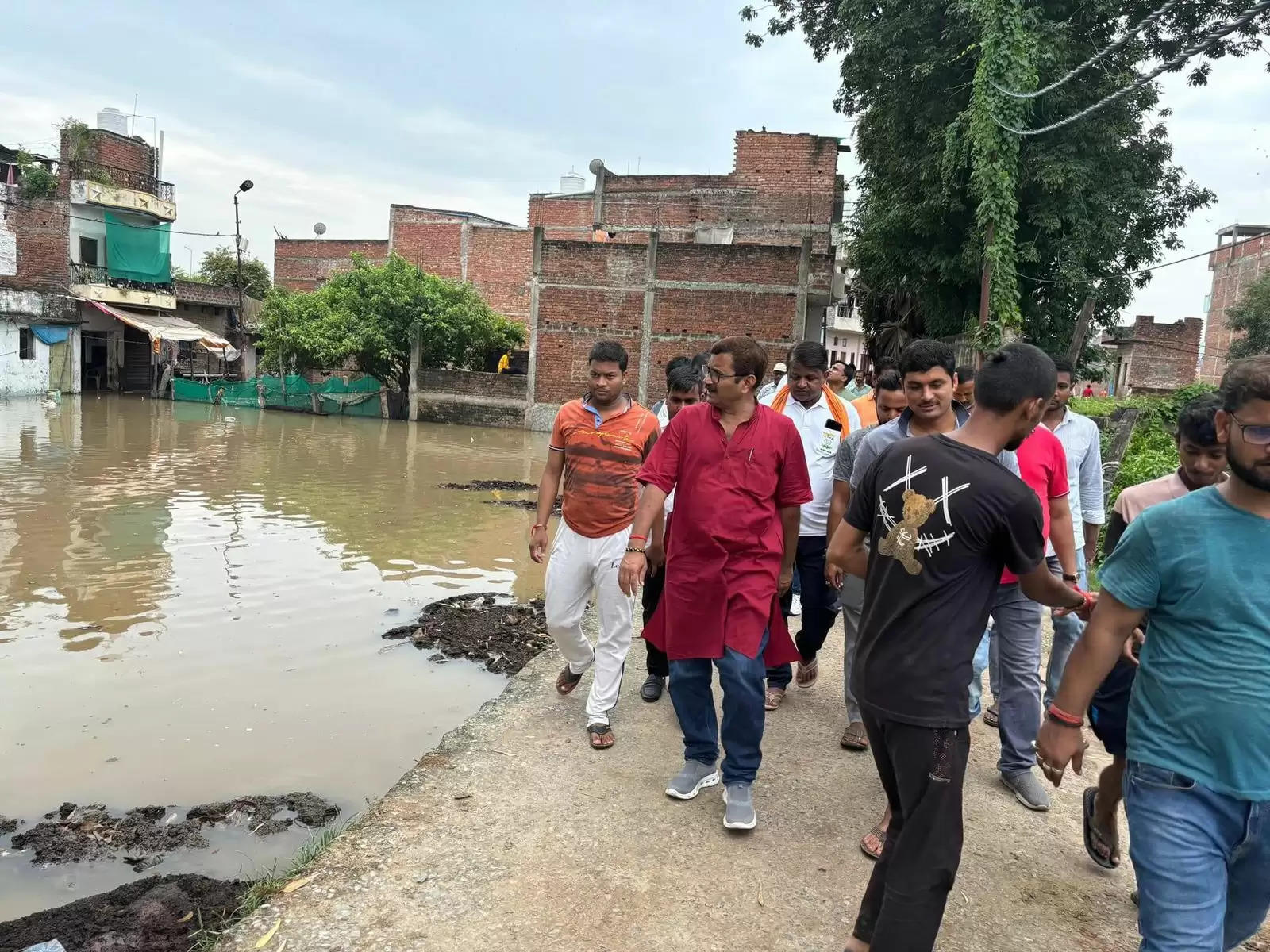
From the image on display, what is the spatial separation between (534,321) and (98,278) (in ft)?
62.5

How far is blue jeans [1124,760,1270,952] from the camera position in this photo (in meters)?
1.90

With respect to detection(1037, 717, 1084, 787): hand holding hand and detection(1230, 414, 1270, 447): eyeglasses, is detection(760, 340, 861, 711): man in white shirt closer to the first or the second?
detection(1037, 717, 1084, 787): hand holding hand

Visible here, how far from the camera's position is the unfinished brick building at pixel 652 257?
25.2m

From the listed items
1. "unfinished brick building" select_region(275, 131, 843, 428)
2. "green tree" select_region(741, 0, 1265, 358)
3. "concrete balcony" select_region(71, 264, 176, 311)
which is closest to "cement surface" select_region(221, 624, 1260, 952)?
"green tree" select_region(741, 0, 1265, 358)

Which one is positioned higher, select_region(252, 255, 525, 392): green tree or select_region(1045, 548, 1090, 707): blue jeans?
select_region(252, 255, 525, 392): green tree

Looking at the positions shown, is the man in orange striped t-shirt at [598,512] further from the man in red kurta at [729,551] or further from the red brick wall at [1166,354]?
the red brick wall at [1166,354]

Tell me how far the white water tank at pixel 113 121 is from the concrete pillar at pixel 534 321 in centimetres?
2080

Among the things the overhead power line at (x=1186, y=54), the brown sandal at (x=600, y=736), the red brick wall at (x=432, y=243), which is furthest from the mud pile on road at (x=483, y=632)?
the red brick wall at (x=432, y=243)

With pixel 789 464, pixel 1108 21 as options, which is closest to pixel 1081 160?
pixel 1108 21

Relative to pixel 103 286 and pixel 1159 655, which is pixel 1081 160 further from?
pixel 103 286

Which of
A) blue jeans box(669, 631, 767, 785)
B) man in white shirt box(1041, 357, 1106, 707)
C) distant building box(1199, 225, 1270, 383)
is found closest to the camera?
blue jeans box(669, 631, 767, 785)

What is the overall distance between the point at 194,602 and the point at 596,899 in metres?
5.68

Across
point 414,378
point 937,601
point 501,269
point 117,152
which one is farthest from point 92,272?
point 937,601

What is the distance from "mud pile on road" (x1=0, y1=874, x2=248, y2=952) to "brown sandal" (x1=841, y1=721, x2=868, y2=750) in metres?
2.65
